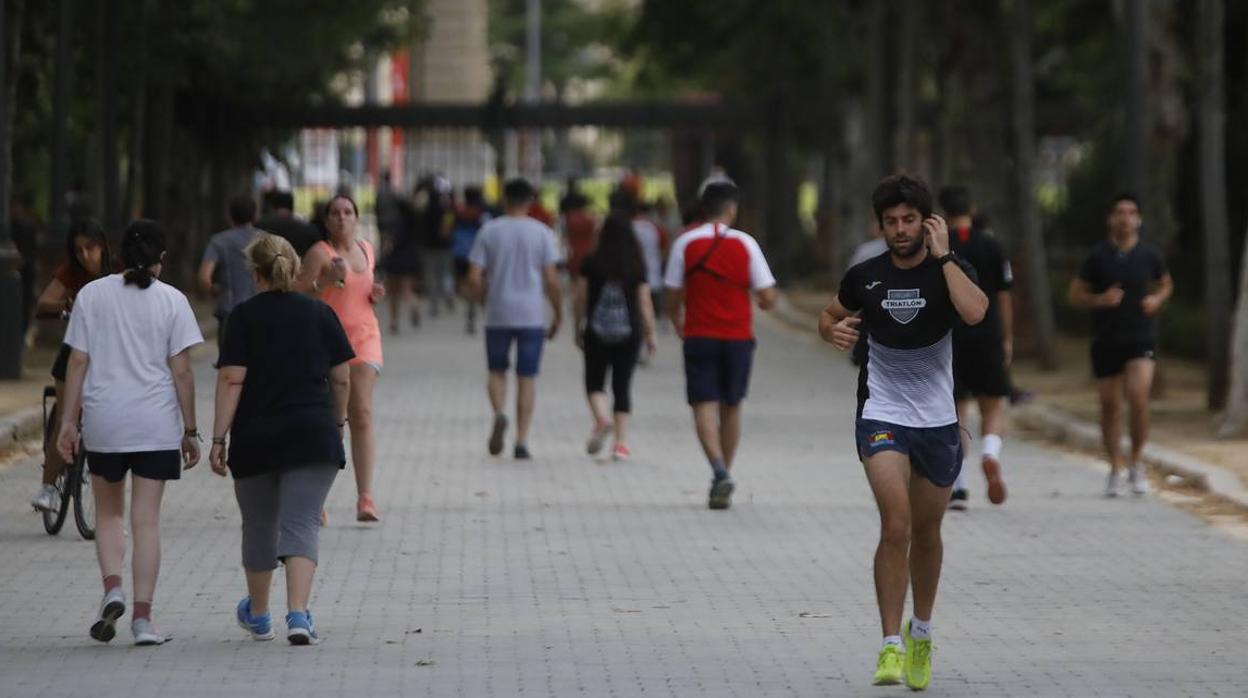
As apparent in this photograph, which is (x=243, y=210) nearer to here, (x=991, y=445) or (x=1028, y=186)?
(x=991, y=445)

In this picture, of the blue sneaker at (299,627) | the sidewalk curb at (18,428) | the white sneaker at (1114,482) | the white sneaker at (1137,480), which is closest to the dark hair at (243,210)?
the sidewalk curb at (18,428)

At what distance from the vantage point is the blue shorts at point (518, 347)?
663 inches

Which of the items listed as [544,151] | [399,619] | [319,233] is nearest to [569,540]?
[319,233]

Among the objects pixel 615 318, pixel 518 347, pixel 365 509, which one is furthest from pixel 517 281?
pixel 365 509

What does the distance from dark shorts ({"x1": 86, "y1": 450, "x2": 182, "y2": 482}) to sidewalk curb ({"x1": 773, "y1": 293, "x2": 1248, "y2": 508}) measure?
7129 millimetres

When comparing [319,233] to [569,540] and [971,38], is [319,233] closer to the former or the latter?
[569,540]

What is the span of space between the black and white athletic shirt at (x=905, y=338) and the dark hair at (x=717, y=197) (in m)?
5.67

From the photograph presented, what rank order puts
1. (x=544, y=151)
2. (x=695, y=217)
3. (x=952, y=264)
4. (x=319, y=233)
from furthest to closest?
(x=544, y=151) → (x=695, y=217) → (x=319, y=233) → (x=952, y=264)

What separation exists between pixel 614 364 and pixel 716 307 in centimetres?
266

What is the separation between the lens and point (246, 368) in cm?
920

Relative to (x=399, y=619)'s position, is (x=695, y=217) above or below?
above

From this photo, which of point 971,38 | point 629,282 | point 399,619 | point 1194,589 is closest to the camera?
point 399,619

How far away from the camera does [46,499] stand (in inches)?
485

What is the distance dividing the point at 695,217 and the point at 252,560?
5.99 metres
